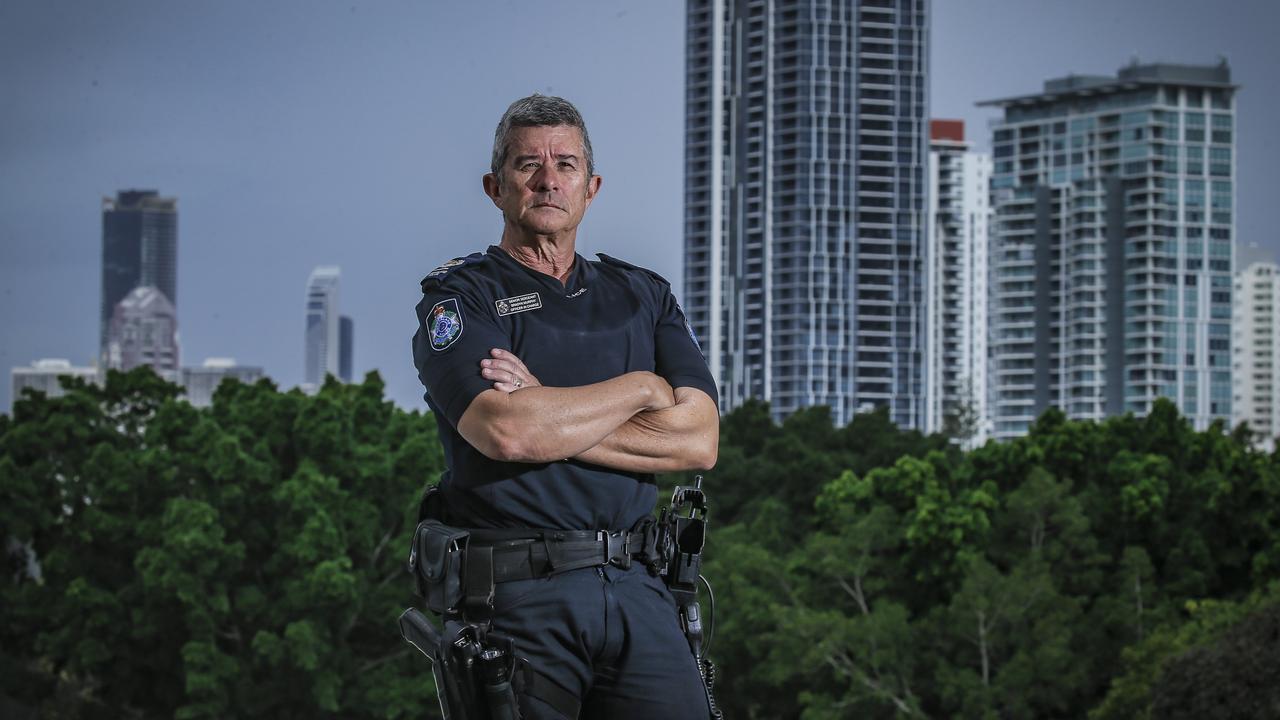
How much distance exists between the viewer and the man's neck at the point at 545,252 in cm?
449

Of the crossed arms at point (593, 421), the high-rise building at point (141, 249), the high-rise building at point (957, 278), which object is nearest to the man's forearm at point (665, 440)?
the crossed arms at point (593, 421)

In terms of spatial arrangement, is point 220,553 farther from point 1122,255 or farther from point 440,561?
point 1122,255

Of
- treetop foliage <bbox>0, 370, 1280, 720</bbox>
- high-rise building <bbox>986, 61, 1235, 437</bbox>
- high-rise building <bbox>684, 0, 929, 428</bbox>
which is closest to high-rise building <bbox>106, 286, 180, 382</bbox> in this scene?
high-rise building <bbox>684, 0, 929, 428</bbox>

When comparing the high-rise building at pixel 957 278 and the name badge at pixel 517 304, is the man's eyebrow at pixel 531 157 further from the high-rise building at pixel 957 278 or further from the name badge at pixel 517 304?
the high-rise building at pixel 957 278

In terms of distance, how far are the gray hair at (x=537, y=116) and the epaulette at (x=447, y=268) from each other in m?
0.24

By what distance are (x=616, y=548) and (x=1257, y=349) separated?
172 m

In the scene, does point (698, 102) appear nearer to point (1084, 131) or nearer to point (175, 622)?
point (1084, 131)

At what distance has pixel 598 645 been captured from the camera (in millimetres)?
4188

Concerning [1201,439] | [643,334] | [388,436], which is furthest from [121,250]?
[643,334]

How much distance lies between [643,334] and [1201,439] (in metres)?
35.1

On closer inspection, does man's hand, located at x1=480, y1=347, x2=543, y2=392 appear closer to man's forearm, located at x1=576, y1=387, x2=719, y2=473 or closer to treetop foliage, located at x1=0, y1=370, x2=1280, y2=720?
man's forearm, located at x1=576, y1=387, x2=719, y2=473

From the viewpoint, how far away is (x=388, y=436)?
143ft

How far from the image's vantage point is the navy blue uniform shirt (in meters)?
4.23

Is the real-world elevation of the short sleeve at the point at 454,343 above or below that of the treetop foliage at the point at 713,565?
above
